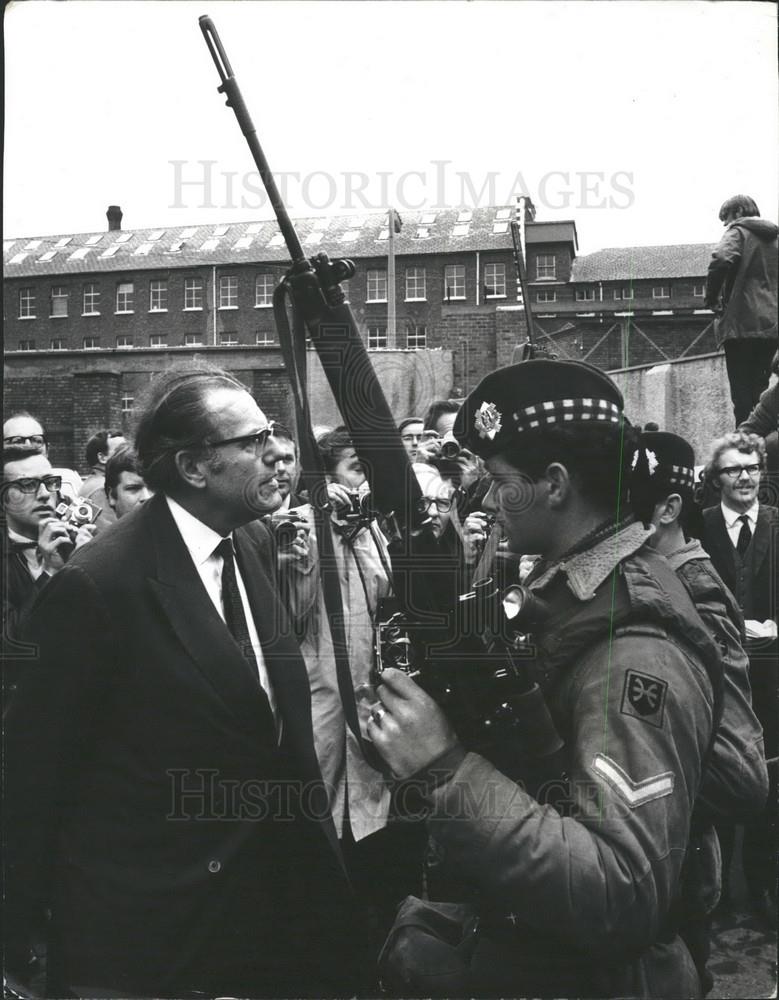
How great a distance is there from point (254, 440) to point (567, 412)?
89 cm

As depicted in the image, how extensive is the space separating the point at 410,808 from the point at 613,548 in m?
0.71

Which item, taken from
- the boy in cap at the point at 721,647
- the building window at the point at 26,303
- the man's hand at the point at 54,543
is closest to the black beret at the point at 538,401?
the boy in cap at the point at 721,647

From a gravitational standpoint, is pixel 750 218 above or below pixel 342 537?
above

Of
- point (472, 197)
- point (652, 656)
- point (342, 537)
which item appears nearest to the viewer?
point (652, 656)

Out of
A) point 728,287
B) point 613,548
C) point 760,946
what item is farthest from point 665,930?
point 728,287

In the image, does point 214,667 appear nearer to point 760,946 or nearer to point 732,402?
point 760,946

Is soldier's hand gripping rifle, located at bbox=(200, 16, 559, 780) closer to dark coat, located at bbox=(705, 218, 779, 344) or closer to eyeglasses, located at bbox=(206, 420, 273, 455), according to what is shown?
eyeglasses, located at bbox=(206, 420, 273, 455)

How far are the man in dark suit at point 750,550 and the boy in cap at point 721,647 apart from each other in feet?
2.16

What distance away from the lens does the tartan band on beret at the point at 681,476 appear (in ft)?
9.93

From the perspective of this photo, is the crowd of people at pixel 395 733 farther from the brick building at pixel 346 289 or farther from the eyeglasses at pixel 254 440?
the brick building at pixel 346 289

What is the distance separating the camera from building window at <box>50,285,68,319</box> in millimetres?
2615

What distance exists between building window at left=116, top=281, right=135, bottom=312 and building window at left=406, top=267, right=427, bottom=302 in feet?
3.24

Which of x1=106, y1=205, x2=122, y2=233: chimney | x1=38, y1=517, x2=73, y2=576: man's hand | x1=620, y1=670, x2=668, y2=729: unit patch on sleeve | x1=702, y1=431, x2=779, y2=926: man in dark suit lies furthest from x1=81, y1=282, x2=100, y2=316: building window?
x1=702, y1=431, x2=779, y2=926: man in dark suit

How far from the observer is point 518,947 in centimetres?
165
